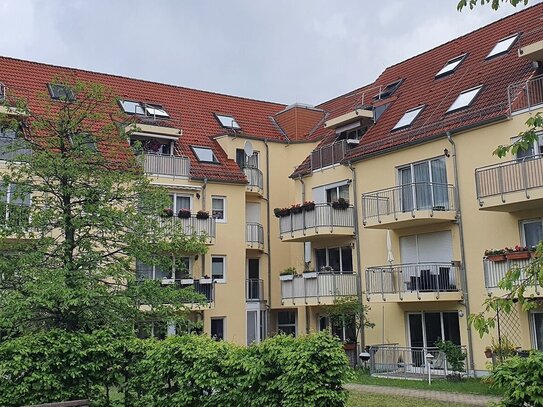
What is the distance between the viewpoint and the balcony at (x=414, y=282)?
1994 cm

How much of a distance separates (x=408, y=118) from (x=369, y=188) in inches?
120

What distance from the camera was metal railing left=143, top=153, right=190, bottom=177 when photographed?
25.7 meters

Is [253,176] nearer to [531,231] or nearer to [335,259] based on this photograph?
[335,259]

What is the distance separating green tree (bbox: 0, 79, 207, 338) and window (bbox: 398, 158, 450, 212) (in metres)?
10.1

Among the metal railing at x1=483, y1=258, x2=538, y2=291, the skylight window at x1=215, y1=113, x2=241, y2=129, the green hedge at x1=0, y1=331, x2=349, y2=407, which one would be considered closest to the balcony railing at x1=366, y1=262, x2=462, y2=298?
the metal railing at x1=483, y1=258, x2=538, y2=291

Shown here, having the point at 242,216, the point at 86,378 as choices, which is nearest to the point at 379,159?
the point at 242,216

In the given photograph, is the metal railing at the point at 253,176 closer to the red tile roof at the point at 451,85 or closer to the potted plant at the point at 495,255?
the red tile roof at the point at 451,85

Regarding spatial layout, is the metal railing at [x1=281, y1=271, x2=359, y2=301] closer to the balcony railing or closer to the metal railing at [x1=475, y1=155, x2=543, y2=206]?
the balcony railing

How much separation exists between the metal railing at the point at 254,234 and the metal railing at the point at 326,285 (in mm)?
4403

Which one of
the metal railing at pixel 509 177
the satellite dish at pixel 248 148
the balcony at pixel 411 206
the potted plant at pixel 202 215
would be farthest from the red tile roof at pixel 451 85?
the potted plant at pixel 202 215

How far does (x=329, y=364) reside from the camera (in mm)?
9094

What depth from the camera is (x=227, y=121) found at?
31422mm

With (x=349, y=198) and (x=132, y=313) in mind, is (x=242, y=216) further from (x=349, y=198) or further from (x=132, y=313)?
(x=132, y=313)

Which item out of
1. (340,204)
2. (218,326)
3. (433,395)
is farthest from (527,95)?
(218,326)
